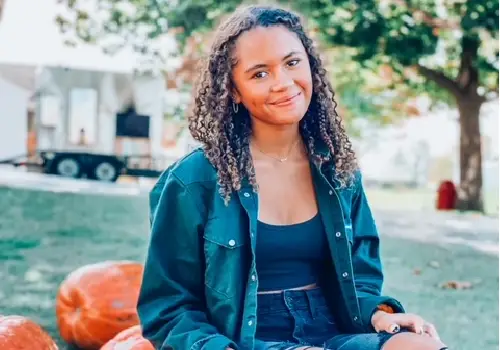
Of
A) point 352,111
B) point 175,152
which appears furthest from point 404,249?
point 352,111

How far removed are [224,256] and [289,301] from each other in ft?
0.74

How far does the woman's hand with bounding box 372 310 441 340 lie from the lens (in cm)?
218

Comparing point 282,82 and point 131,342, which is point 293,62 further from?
point 131,342

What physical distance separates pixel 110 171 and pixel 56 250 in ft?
29.0

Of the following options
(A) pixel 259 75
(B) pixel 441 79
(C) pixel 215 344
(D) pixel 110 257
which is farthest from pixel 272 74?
(B) pixel 441 79

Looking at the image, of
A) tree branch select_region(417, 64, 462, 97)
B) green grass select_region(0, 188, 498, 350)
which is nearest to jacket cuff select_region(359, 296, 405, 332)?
green grass select_region(0, 188, 498, 350)

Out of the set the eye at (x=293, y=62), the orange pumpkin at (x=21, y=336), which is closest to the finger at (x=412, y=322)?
the eye at (x=293, y=62)

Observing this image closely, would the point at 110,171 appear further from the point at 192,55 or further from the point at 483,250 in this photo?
the point at 483,250

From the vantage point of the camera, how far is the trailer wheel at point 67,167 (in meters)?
14.6

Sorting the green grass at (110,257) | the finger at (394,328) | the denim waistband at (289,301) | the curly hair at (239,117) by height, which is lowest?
the green grass at (110,257)

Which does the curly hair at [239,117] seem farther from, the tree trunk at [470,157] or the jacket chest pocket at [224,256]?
the tree trunk at [470,157]

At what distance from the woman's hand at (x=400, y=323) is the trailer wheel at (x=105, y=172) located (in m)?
13.5

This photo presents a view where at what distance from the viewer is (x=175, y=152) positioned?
17.7 m

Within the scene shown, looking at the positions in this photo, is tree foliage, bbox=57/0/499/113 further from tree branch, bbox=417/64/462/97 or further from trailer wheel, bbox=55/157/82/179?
trailer wheel, bbox=55/157/82/179
